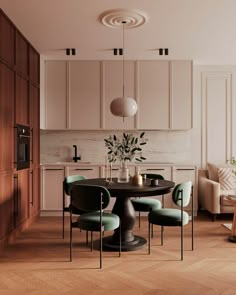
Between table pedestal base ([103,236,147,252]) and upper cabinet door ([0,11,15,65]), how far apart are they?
2424mm

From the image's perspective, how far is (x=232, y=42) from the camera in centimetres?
532

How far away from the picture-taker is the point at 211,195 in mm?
5762

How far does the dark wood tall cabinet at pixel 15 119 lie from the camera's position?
14.0ft

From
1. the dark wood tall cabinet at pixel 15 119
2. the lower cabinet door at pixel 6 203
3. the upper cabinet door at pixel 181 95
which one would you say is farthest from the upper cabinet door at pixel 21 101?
the upper cabinet door at pixel 181 95

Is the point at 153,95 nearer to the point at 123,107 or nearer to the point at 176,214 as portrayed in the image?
the point at 123,107

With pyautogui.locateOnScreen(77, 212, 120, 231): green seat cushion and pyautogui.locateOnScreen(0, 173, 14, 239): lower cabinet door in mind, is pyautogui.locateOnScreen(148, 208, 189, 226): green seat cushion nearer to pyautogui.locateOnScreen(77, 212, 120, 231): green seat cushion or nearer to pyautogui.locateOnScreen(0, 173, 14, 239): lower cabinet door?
pyautogui.locateOnScreen(77, 212, 120, 231): green seat cushion

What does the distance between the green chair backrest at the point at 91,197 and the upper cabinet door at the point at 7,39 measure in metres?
1.79

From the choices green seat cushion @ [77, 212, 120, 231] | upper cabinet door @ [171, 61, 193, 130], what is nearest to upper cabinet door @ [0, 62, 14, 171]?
green seat cushion @ [77, 212, 120, 231]

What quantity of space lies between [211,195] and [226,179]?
59 cm

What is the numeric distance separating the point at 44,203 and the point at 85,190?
2.69 metres

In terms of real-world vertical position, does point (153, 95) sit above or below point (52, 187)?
above

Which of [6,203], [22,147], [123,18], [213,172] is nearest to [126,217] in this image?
[6,203]

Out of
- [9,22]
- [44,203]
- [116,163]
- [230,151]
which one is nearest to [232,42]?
[230,151]

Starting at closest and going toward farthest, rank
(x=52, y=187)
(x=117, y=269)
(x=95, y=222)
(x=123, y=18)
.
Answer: (x=117, y=269)
(x=95, y=222)
(x=123, y=18)
(x=52, y=187)
